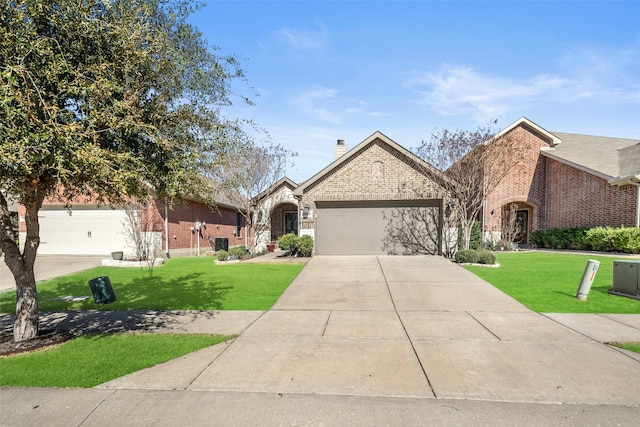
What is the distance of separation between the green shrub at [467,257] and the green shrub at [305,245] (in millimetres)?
6293

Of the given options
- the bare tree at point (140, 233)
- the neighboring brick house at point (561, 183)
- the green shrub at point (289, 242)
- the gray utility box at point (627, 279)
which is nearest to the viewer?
the gray utility box at point (627, 279)

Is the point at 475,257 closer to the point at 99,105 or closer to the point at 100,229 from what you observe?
the point at 99,105

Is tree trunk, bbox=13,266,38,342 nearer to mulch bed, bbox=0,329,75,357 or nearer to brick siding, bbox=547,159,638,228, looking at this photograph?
mulch bed, bbox=0,329,75,357

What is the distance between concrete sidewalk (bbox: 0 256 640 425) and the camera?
3420mm

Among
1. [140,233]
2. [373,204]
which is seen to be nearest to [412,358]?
[373,204]

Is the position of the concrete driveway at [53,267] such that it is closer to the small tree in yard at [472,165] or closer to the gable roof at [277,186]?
the gable roof at [277,186]

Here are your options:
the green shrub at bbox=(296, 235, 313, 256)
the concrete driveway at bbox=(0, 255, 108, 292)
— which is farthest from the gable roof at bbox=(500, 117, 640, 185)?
the concrete driveway at bbox=(0, 255, 108, 292)

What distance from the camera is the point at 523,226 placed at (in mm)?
22891

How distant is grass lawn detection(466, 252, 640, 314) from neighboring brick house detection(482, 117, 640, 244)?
15.1 ft

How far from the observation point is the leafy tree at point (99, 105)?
393 centimetres

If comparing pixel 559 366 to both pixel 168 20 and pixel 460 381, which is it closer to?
pixel 460 381

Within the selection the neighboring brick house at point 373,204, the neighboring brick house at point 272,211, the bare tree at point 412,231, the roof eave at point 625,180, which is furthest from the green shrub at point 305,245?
the roof eave at point 625,180

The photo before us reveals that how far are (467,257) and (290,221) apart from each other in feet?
47.2

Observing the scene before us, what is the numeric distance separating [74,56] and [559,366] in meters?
7.37
